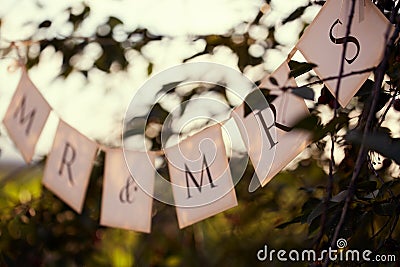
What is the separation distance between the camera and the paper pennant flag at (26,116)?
5.20ft

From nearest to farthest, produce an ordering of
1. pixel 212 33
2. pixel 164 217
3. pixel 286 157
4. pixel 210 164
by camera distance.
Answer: pixel 286 157, pixel 210 164, pixel 212 33, pixel 164 217

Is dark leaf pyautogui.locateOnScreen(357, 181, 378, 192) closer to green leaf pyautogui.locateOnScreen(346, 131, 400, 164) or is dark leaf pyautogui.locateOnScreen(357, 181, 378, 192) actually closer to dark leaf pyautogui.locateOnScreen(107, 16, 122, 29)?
green leaf pyautogui.locateOnScreen(346, 131, 400, 164)

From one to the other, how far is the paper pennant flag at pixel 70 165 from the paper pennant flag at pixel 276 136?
448 mm

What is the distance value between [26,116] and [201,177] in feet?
1.31

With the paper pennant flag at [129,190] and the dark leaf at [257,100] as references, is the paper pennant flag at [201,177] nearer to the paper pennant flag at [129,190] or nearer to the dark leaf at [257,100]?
the paper pennant flag at [129,190]

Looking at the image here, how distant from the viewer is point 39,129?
1.59 meters

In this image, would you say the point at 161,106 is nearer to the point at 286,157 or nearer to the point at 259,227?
the point at 259,227

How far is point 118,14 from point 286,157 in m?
0.75

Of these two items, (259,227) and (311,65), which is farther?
(259,227)

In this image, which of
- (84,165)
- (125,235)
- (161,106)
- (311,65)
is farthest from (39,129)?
(125,235)

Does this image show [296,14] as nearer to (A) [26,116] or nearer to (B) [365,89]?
(B) [365,89]

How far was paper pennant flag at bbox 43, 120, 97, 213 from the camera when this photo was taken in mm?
1567

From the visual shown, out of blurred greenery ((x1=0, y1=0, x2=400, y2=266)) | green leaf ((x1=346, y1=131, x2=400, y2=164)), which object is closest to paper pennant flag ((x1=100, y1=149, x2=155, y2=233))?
blurred greenery ((x1=0, y1=0, x2=400, y2=266))

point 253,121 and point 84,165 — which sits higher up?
point 253,121
